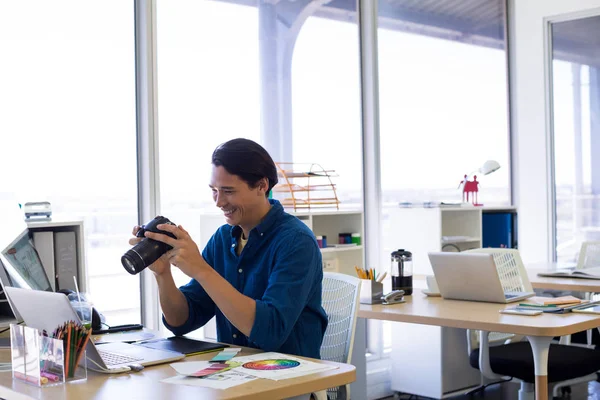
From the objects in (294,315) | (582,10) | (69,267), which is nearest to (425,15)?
(582,10)

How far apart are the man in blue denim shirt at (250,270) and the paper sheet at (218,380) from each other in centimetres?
24

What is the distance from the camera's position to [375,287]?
11.1 ft

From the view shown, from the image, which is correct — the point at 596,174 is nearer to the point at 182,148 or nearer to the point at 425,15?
the point at 425,15

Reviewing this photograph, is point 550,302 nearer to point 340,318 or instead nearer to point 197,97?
point 340,318

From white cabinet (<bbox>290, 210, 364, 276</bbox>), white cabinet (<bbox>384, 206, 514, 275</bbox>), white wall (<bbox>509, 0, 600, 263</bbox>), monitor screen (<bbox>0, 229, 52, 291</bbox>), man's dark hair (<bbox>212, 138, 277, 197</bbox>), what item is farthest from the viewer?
white wall (<bbox>509, 0, 600, 263</bbox>)

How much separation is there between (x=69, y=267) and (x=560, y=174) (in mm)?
4268

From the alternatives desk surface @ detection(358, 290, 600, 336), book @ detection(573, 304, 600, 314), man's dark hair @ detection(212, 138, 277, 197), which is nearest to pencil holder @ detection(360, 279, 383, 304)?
desk surface @ detection(358, 290, 600, 336)

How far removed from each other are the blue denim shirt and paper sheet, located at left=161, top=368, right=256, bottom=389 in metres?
0.24

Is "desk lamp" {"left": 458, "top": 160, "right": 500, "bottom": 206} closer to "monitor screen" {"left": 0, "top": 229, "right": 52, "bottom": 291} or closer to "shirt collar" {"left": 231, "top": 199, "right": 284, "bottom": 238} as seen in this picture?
"shirt collar" {"left": 231, "top": 199, "right": 284, "bottom": 238}

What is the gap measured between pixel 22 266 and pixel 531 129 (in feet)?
15.5

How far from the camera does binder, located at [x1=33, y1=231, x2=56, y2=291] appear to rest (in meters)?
3.03

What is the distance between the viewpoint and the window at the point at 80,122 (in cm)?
360

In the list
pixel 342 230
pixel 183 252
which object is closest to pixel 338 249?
pixel 342 230

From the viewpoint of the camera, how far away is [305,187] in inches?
186
